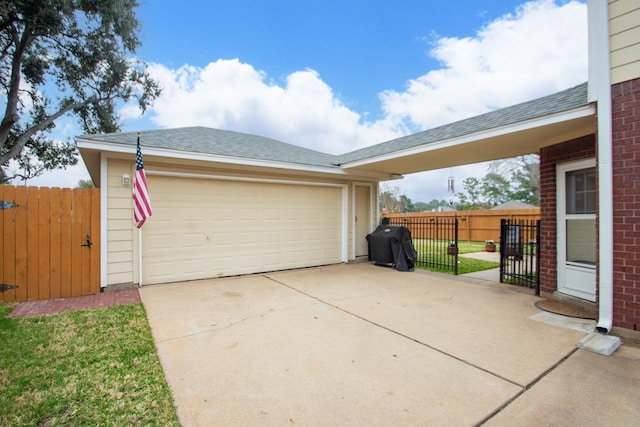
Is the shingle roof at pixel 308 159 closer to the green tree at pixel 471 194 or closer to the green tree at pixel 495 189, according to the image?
the green tree at pixel 495 189

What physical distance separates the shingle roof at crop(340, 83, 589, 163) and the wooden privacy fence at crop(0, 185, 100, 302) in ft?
19.9

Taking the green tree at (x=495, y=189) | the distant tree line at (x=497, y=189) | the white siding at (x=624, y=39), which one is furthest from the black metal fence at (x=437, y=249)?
the green tree at (x=495, y=189)

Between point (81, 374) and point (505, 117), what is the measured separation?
6.45 m

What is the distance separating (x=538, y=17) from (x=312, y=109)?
7.89m

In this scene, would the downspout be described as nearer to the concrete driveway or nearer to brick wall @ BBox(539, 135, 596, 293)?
the concrete driveway

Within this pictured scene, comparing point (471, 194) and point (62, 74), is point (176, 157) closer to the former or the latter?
point (62, 74)

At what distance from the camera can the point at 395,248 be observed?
7875 millimetres

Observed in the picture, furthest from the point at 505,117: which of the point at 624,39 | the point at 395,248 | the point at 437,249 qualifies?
the point at 437,249

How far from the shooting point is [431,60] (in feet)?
34.9

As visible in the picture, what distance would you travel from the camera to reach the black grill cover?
7.74 m

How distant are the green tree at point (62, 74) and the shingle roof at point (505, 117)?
39.7ft

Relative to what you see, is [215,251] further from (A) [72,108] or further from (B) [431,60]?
(A) [72,108]

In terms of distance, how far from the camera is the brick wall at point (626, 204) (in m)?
3.23

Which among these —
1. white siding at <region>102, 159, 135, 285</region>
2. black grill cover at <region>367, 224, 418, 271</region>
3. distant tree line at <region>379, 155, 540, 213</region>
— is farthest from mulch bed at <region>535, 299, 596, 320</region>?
distant tree line at <region>379, 155, 540, 213</region>
